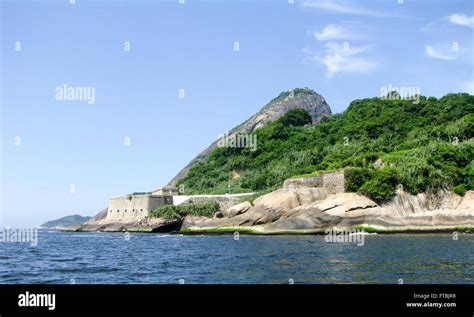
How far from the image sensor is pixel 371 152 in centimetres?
8256

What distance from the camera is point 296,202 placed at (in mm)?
66688

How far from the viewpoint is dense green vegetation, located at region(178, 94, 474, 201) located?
2596 inches

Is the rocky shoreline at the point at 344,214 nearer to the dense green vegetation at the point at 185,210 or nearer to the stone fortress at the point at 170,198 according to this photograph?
the stone fortress at the point at 170,198

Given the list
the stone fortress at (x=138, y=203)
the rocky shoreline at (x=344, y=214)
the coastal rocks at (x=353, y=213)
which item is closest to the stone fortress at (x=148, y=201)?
the stone fortress at (x=138, y=203)

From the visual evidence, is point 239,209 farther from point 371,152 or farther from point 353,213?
point 371,152

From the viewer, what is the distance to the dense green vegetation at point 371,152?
216 ft

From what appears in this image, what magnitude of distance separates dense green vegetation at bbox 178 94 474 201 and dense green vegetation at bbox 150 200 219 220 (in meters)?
11.2

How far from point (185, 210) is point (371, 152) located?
1284 inches

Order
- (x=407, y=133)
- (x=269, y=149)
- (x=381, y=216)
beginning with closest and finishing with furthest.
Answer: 1. (x=381, y=216)
2. (x=407, y=133)
3. (x=269, y=149)

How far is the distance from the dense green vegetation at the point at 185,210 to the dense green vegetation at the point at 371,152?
11244 millimetres
